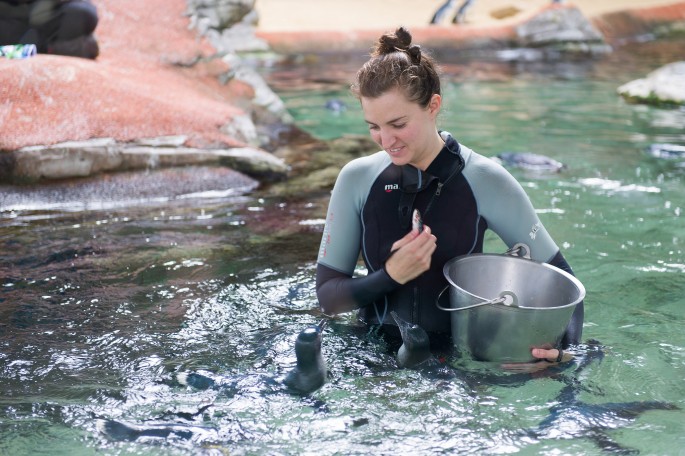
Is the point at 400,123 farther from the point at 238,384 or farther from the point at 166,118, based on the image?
the point at 166,118

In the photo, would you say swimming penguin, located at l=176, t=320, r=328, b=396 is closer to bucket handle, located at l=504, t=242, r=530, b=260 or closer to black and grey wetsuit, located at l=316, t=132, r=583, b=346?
black and grey wetsuit, located at l=316, t=132, r=583, b=346

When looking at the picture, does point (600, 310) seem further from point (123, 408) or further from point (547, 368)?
point (123, 408)

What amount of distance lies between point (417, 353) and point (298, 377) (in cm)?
41

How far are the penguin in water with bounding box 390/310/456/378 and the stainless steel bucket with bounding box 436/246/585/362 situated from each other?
0.11m

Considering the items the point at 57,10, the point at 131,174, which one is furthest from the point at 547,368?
the point at 57,10

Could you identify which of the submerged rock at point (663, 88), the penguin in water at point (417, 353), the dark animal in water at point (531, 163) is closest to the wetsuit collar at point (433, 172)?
the penguin in water at point (417, 353)

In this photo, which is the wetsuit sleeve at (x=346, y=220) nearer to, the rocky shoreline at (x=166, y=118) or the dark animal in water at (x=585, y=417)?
the dark animal in water at (x=585, y=417)

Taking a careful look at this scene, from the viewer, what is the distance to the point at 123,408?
2.72 m

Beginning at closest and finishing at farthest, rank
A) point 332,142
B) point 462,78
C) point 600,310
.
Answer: point 600,310 < point 332,142 < point 462,78

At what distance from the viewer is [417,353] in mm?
2781

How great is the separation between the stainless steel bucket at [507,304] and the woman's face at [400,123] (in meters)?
0.42

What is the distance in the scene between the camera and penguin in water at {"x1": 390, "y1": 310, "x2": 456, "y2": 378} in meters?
2.75

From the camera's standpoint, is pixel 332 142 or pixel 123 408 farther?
pixel 332 142

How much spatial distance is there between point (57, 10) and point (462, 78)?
723cm
